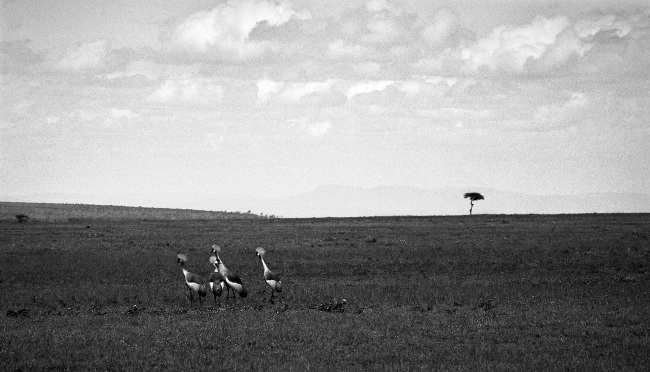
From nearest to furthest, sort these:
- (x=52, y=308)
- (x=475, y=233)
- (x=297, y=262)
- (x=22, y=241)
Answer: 1. (x=52, y=308)
2. (x=297, y=262)
3. (x=22, y=241)
4. (x=475, y=233)

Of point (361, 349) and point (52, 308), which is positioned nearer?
point (361, 349)

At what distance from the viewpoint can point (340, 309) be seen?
21.8 meters

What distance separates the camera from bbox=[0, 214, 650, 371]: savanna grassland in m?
15.8

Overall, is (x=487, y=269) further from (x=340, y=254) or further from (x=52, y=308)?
(x=52, y=308)

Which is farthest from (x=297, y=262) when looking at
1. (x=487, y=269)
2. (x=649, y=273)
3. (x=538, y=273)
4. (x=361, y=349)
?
(x=361, y=349)

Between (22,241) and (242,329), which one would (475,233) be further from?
(242,329)

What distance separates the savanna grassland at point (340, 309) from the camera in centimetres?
1576

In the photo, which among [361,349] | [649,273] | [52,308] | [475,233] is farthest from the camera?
[475,233]

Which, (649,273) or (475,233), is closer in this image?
(649,273)

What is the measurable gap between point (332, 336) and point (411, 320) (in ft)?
9.19

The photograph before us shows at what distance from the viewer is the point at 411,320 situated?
19.8 meters

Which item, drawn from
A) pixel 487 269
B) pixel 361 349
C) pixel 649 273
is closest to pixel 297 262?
pixel 487 269

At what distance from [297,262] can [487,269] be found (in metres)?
8.79

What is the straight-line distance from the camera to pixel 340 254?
4066 cm
